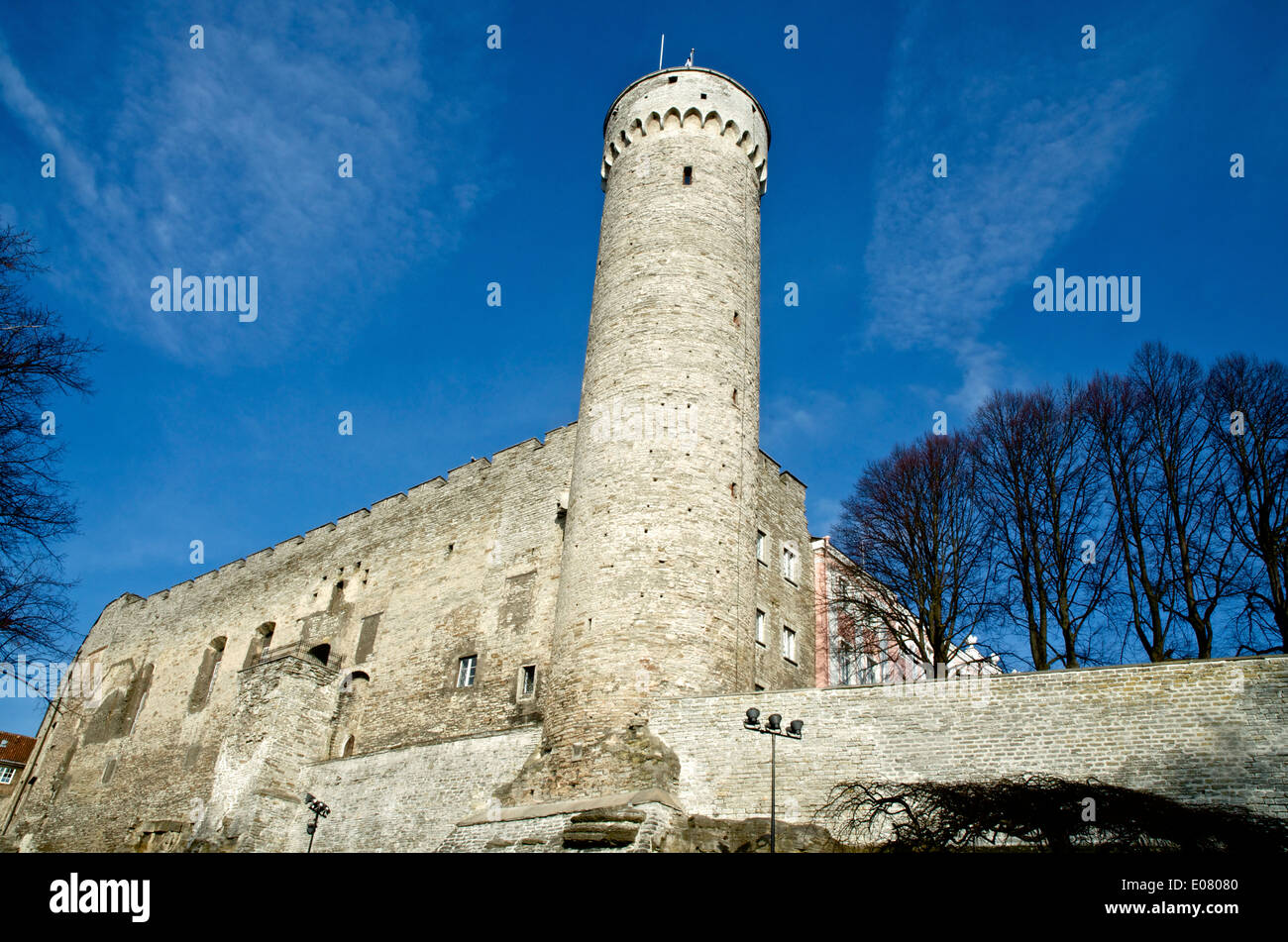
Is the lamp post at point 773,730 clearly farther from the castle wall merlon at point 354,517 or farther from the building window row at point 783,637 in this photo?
the castle wall merlon at point 354,517

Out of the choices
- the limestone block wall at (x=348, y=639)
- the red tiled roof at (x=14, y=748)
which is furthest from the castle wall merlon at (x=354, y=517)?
the red tiled roof at (x=14, y=748)

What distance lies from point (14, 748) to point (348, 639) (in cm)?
4429

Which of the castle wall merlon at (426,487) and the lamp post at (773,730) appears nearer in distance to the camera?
the lamp post at (773,730)

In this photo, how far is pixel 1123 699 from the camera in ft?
42.8

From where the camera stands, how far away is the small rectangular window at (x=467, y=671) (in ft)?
72.4

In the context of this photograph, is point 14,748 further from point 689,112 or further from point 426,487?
→ point 689,112

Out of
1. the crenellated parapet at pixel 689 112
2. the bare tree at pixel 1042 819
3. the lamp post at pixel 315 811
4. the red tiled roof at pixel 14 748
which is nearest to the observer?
the bare tree at pixel 1042 819

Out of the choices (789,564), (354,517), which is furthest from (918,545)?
(354,517)

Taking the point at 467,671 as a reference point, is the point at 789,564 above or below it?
above

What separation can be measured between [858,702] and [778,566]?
814 centimetres

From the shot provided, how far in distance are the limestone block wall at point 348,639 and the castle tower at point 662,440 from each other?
2.56 m

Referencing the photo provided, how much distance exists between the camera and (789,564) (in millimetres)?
23656
